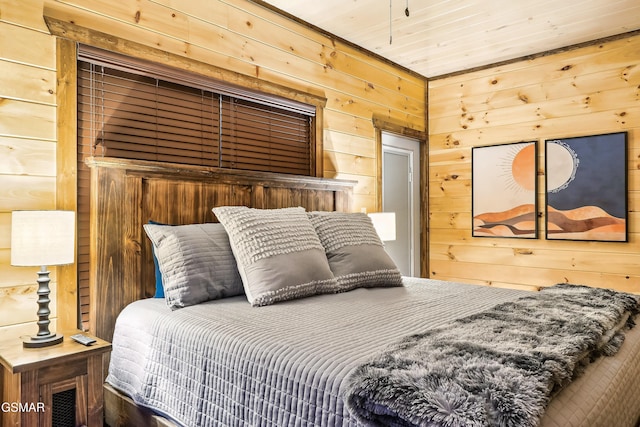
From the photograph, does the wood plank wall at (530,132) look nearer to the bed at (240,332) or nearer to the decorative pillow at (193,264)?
the bed at (240,332)

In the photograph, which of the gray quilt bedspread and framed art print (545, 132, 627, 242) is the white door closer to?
framed art print (545, 132, 627, 242)

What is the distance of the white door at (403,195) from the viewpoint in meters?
4.03

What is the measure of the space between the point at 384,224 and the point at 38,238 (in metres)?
2.39

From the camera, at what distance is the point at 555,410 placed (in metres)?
0.94

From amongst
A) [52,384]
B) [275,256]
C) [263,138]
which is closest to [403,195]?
[263,138]

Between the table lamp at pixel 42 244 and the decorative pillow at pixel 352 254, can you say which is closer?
the table lamp at pixel 42 244

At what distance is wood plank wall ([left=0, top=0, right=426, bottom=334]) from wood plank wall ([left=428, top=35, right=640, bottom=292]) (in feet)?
1.45

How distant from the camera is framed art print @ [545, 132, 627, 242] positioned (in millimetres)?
3309

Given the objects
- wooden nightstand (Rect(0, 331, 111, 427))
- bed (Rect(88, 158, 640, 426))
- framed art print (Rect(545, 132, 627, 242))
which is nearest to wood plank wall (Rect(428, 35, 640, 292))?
framed art print (Rect(545, 132, 627, 242))

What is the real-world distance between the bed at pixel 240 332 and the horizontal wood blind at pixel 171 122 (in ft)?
0.55

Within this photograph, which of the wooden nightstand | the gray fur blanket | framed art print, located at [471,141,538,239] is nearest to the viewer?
the gray fur blanket

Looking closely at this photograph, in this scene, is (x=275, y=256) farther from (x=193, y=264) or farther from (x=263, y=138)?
(x=263, y=138)

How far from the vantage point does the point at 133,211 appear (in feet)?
7.03

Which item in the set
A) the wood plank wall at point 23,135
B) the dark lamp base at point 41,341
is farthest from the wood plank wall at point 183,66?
the dark lamp base at point 41,341
